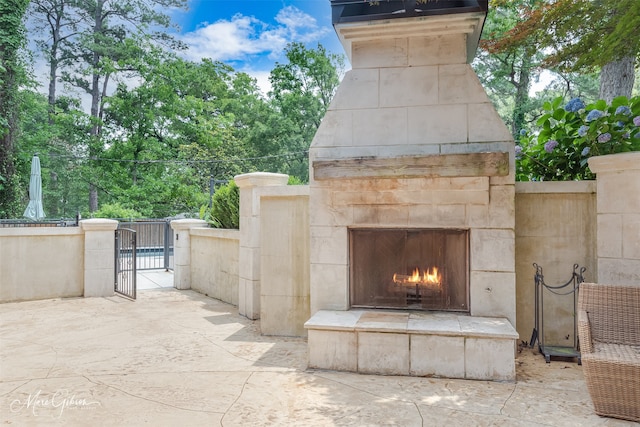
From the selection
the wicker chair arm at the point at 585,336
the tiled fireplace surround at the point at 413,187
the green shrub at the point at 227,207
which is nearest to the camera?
the wicker chair arm at the point at 585,336

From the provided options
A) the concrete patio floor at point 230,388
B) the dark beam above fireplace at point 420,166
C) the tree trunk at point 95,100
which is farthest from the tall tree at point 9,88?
the dark beam above fireplace at point 420,166

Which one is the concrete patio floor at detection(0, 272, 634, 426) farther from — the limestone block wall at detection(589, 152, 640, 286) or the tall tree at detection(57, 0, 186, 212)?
the tall tree at detection(57, 0, 186, 212)

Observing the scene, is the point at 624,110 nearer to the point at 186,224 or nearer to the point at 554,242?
the point at 554,242

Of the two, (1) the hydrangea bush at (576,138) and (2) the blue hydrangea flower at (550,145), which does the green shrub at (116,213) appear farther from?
(2) the blue hydrangea flower at (550,145)

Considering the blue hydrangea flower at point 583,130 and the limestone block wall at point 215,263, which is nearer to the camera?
the blue hydrangea flower at point 583,130

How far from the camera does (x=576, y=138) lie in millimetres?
5008

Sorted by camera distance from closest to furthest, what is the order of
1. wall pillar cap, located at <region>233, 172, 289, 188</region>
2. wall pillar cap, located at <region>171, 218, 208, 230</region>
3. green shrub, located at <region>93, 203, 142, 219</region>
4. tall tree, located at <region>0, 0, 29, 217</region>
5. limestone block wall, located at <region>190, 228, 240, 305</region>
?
1. wall pillar cap, located at <region>233, 172, 289, 188</region>
2. limestone block wall, located at <region>190, 228, 240, 305</region>
3. wall pillar cap, located at <region>171, 218, 208, 230</region>
4. tall tree, located at <region>0, 0, 29, 217</region>
5. green shrub, located at <region>93, 203, 142, 219</region>

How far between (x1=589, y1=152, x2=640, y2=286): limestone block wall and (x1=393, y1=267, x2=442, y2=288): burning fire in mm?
1658

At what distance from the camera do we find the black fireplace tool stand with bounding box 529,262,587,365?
427 cm

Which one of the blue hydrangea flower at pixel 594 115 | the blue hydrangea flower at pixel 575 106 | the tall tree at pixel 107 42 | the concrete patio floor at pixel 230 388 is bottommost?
the concrete patio floor at pixel 230 388

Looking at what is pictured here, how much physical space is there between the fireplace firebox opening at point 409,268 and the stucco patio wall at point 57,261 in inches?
221

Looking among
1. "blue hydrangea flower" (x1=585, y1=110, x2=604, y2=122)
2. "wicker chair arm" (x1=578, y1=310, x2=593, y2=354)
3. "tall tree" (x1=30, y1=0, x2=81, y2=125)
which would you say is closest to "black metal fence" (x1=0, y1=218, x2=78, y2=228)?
"wicker chair arm" (x1=578, y1=310, x2=593, y2=354)

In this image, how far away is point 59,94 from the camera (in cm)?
2141

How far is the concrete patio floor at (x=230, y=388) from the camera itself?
3.01 metres
